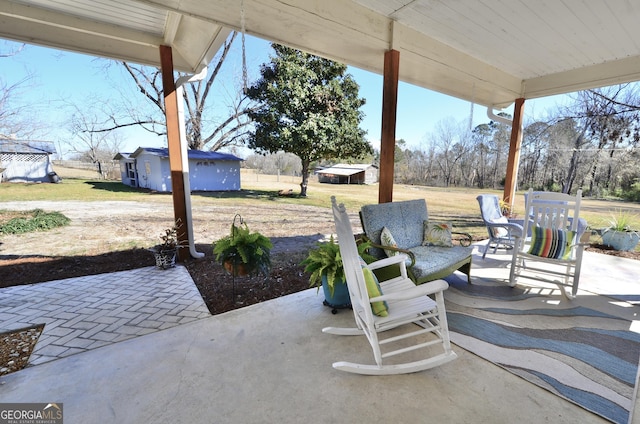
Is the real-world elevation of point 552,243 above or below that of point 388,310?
above

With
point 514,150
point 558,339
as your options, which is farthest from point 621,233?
point 558,339

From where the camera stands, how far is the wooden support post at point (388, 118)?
9.21 ft

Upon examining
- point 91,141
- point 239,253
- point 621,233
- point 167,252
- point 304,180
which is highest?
point 91,141

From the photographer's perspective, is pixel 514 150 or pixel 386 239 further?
pixel 514 150

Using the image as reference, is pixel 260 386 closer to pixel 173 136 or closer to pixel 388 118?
pixel 388 118

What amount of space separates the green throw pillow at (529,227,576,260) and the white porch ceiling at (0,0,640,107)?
7.13 feet

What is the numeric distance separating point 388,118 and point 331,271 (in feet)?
6.02

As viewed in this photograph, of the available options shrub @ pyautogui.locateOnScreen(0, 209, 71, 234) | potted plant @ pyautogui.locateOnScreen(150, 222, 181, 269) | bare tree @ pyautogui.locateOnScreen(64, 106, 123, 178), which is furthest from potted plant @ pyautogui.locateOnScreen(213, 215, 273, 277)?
bare tree @ pyautogui.locateOnScreen(64, 106, 123, 178)

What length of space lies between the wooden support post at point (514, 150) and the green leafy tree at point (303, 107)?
5381 millimetres

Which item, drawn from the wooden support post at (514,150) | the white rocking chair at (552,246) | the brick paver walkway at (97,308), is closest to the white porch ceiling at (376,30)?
the wooden support post at (514,150)

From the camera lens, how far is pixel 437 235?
300 centimetres

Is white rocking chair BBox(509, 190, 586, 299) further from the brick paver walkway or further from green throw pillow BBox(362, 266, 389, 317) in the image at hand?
the brick paver walkway

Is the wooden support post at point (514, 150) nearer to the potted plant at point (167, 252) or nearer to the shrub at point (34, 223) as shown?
the potted plant at point (167, 252)

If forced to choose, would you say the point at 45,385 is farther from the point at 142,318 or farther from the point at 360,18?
the point at 360,18
